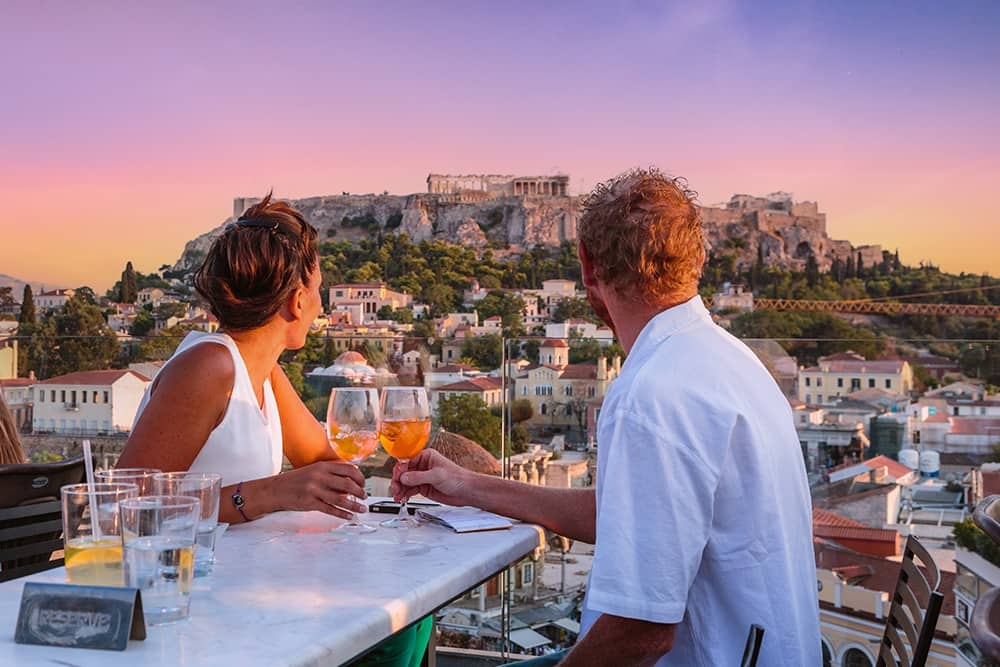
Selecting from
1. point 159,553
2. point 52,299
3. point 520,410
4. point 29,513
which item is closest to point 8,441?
point 29,513

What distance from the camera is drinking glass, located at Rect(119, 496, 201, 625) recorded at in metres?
0.77

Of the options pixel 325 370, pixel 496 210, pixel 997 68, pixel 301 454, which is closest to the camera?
pixel 301 454

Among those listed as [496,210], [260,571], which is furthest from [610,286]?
[496,210]

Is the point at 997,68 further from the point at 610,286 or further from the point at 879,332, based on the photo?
the point at 610,286

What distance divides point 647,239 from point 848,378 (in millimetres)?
1963

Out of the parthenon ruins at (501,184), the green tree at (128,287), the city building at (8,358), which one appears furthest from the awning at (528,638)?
the parthenon ruins at (501,184)

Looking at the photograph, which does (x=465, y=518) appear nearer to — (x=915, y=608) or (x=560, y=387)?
(x=915, y=608)

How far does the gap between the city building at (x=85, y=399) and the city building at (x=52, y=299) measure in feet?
125

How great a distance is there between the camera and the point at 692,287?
97 centimetres

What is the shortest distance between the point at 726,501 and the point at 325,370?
2.27 m

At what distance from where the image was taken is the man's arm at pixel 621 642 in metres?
0.78

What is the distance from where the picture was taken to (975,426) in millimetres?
2646

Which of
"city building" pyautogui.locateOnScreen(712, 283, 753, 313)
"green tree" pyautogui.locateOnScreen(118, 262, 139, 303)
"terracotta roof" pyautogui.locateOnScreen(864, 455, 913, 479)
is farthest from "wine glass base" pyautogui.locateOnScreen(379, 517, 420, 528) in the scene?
"city building" pyautogui.locateOnScreen(712, 283, 753, 313)

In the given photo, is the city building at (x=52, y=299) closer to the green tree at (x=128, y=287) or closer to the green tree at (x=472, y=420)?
the green tree at (x=128, y=287)
